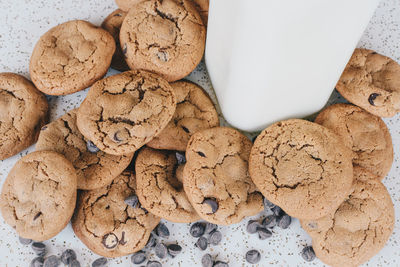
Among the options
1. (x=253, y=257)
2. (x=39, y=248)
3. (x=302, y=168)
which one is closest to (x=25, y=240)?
(x=39, y=248)

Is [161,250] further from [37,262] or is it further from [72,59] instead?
[72,59]

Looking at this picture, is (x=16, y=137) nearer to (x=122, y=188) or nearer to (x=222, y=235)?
(x=122, y=188)

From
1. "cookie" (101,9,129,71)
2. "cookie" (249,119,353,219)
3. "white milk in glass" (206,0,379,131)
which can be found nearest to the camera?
"white milk in glass" (206,0,379,131)

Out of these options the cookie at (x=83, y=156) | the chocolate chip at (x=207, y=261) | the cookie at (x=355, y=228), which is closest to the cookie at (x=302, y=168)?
the cookie at (x=355, y=228)

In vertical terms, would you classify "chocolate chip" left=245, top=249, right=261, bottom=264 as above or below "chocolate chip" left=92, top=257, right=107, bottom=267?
above

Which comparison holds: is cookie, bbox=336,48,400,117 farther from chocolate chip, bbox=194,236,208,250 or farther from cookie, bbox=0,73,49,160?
cookie, bbox=0,73,49,160

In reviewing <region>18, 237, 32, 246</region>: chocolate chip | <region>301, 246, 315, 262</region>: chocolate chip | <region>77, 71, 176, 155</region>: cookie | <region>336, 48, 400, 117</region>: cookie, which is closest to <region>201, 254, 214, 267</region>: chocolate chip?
<region>301, 246, 315, 262</region>: chocolate chip

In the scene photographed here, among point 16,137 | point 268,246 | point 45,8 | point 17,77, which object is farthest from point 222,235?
point 45,8
